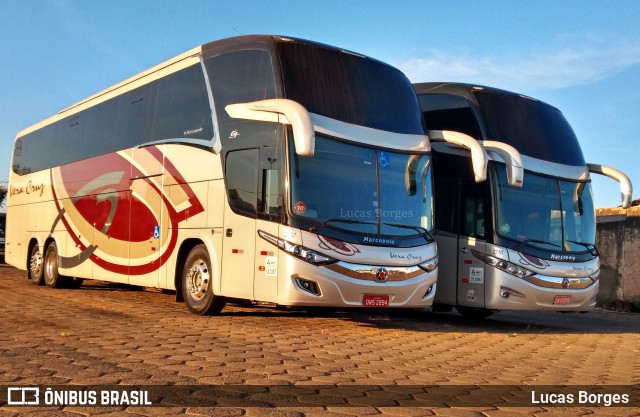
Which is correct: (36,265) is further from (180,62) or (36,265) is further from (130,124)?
(180,62)

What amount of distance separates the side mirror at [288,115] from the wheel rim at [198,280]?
2.52 m

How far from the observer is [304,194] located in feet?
31.9

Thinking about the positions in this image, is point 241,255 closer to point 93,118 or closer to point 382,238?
point 382,238

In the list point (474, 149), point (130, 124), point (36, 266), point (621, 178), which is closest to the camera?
point (474, 149)

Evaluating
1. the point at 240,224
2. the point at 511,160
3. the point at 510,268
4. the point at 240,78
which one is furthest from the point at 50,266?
the point at 511,160

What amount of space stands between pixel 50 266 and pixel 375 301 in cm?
1099

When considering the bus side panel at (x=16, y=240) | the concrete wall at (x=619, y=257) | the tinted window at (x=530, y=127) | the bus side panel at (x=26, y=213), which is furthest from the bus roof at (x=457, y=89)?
the bus side panel at (x=16, y=240)

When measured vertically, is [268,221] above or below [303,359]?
above

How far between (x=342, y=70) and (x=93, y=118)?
775cm

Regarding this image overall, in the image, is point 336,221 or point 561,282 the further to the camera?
point 561,282

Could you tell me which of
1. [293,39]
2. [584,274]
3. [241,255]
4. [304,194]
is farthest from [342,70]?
[584,274]

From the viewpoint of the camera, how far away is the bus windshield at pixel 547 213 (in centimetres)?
1209

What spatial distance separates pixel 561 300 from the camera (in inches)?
477

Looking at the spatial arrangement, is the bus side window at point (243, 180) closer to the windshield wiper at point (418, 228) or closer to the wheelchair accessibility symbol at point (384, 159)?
the wheelchair accessibility symbol at point (384, 159)
